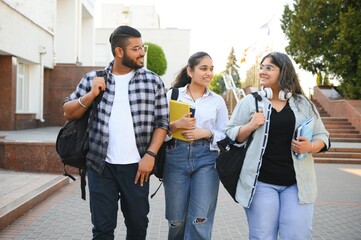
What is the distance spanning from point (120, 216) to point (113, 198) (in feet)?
10.6

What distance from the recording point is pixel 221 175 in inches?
142

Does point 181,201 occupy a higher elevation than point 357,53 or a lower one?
lower

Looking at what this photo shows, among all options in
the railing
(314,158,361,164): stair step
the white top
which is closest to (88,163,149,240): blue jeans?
the white top

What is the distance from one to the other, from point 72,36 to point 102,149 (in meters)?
24.4

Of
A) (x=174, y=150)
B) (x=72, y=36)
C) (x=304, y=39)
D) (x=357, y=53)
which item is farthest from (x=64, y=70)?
(x=174, y=150)

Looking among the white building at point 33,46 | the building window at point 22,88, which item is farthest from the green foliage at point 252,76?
the building window at point 22,88

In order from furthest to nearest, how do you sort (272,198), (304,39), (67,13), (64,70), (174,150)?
1. (67,13)
2. (304,39)
3. (64,70)
4. (174,150)
5. (272,198)

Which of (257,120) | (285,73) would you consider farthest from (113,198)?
(285,73)

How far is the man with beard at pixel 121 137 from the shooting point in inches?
136

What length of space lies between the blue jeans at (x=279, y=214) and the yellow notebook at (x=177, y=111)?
0.78 meters

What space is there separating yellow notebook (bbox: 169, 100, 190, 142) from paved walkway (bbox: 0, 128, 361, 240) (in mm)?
2143

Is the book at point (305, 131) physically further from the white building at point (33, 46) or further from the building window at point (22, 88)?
the building window at point (22, 88)

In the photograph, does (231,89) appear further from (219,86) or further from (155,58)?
(219,86)

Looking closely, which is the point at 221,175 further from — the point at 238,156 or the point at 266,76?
the point at 266,76
